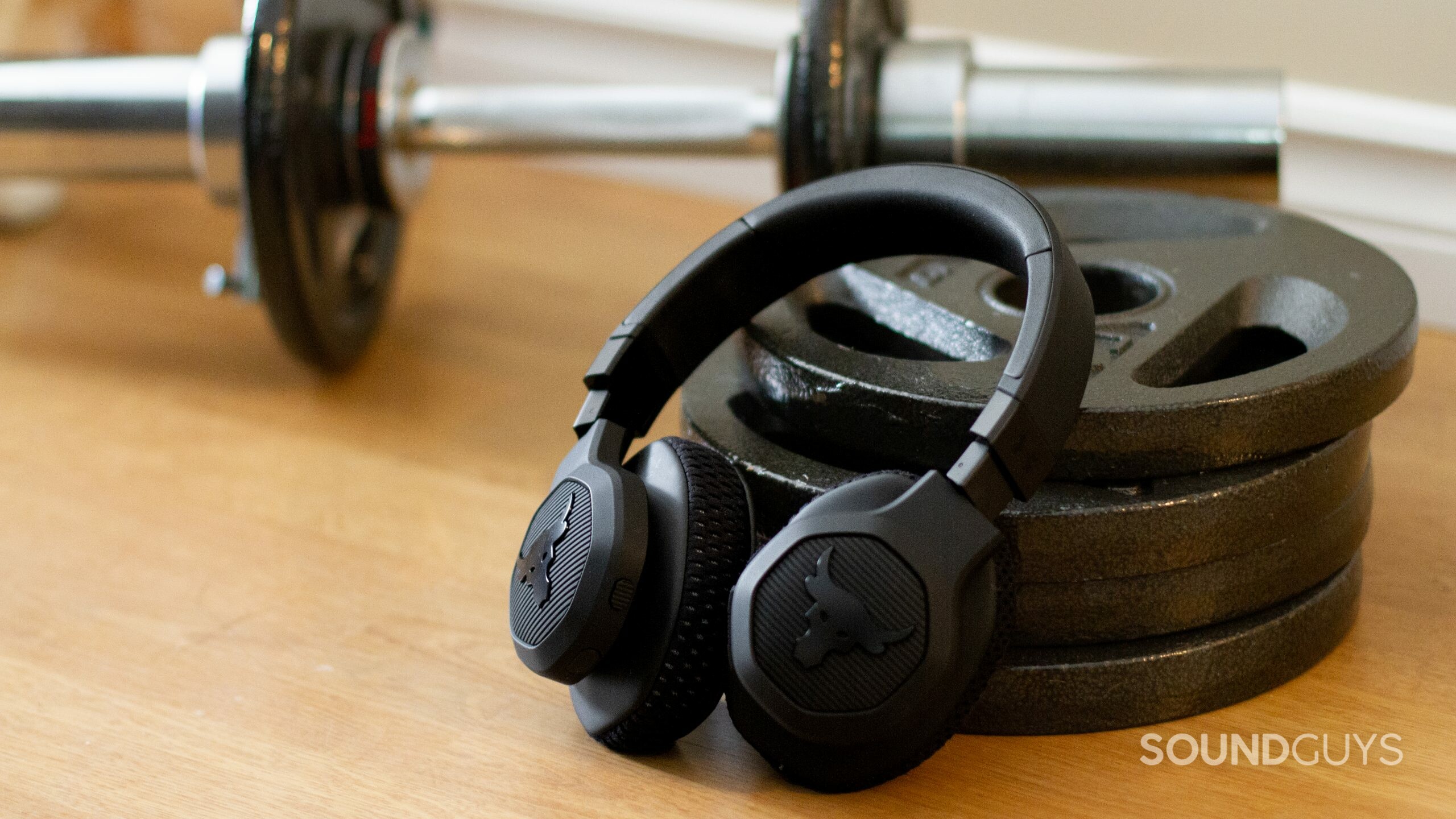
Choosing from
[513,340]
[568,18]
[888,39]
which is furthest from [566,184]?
[888,39]

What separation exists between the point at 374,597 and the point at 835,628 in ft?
0.92

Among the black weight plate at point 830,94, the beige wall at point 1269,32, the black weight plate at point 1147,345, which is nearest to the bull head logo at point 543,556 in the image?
the black weight plate at point 1147,345

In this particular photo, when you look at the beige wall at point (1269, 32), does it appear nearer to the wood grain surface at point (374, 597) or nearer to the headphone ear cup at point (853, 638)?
the wood grain surface at point (374, 597)

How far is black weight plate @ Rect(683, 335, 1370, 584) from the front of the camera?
16.8 inches

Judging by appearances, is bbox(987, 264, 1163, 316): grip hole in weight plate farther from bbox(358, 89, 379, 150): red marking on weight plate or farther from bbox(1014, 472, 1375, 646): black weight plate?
bbox(358, 89, 379, 150): red marking on weight plate

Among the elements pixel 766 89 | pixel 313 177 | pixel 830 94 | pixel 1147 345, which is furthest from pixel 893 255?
pixel 766 89

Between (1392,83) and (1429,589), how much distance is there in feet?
1.50

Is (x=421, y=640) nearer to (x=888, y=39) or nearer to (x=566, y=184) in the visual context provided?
(x=888, y=39)

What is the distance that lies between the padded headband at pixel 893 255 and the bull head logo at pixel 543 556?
0.15 feet

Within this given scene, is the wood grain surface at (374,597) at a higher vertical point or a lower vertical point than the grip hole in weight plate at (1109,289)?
lower

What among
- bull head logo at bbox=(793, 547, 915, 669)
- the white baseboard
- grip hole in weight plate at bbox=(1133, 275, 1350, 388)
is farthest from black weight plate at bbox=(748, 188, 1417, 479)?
the white baseboard

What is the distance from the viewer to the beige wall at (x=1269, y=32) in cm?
85

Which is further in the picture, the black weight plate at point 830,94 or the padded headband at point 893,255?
the black weight plate at point 830,94

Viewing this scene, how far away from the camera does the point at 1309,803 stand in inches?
16.8
